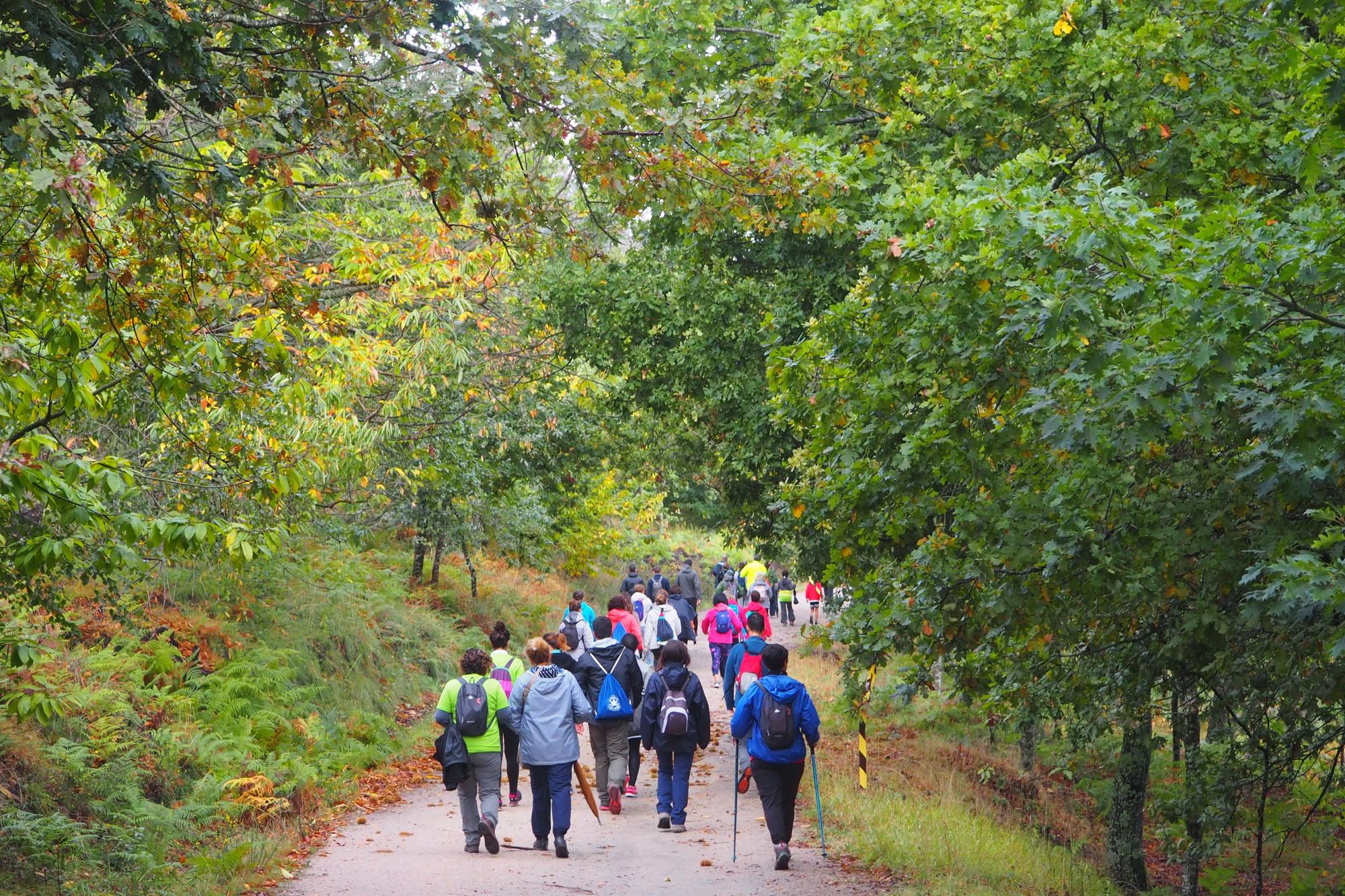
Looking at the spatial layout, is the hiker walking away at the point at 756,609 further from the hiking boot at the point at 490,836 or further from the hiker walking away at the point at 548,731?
the hiking boot at the point at 490,836

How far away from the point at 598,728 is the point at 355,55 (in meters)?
7.00

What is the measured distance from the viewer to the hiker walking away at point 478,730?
379 inches

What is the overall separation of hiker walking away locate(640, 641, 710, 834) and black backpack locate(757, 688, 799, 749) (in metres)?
1.86

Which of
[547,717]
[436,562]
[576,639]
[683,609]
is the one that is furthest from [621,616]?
[436,562]

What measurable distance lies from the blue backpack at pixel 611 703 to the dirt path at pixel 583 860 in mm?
1047

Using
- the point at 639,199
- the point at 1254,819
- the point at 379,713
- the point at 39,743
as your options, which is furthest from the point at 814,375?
the point at 379,713

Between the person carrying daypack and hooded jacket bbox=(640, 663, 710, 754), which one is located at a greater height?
the person carrying daypack

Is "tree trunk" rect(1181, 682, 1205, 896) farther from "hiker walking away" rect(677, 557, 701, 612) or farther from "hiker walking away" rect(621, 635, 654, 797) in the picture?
"hiker walking away" rect(677, 557, 701, 612)

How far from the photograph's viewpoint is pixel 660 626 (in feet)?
54.8

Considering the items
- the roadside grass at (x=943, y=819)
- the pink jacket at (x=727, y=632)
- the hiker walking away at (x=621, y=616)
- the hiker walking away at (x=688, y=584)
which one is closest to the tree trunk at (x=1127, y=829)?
the roadside grass at (x=943, y=819)

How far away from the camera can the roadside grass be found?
9445 millimetres

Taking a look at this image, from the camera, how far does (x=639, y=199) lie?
264 inches

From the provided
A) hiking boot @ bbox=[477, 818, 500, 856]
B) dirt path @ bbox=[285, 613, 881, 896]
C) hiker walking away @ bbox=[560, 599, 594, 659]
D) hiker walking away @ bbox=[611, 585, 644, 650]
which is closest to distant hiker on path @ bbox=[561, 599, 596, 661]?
hiker walking away @ bbox=[560, 599, 594, 659]

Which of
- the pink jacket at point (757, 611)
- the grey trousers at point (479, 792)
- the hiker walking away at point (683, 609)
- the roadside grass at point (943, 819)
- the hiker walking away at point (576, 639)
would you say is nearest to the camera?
the roadside grass at point (943, 819)
